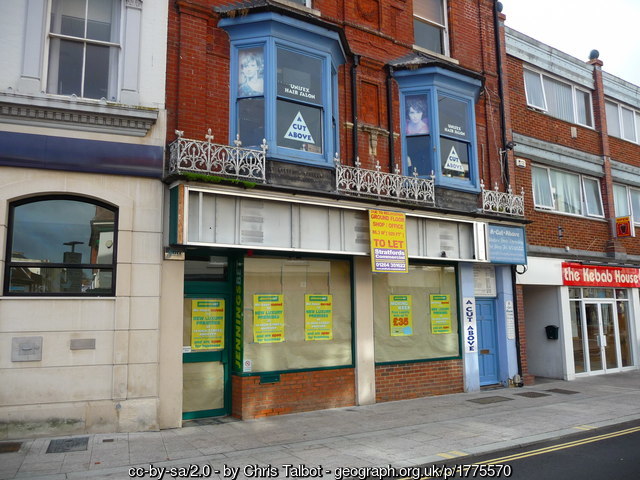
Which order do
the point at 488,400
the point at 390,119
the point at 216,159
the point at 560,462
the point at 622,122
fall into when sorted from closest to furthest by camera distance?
the point at 560,462, the point at 216,159, the point at 488,400, the point at 390,119, the point at 622,122

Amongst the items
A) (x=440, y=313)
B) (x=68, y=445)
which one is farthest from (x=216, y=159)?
(x=440, y=313)

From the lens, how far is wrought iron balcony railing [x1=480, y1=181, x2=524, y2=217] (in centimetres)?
1365

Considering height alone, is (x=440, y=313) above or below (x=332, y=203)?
below

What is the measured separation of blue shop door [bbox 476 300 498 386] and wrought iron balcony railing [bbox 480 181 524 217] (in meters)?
2.43

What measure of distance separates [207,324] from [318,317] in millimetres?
2343

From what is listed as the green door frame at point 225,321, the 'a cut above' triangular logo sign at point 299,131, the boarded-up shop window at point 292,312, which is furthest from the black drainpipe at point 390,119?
the green door frame at point 225,321

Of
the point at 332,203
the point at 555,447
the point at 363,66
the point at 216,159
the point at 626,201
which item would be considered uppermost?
the point at 363,66

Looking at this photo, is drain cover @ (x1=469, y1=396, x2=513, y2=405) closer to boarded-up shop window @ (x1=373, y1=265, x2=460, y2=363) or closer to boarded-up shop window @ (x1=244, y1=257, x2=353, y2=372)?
boarded-up shop window @ (x1=373, y1=265, x2=460, y2=363)

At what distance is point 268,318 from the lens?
1046cm

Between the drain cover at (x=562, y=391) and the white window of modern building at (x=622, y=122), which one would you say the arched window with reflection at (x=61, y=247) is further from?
the white window of modern building at (x=622, y=122)

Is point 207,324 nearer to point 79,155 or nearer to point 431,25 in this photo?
point 79,155

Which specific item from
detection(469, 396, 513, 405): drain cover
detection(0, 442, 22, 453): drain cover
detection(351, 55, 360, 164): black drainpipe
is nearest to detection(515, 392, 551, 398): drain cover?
detection(469, 396, 513, 405): drain cover

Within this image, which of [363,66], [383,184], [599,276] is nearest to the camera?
[383,184]

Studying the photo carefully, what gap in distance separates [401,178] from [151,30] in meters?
6.00
